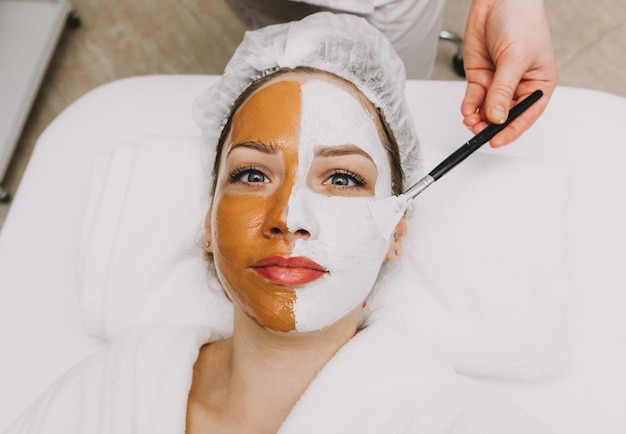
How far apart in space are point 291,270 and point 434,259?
0.42 meters

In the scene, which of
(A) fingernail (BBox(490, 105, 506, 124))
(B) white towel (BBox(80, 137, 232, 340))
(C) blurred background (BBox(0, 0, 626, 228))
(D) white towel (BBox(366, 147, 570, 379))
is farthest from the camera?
(C) blurred background (BBox(0, 0, 626, 228))

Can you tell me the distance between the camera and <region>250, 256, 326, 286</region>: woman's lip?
2.81ft

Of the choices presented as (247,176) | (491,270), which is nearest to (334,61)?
(247,176)

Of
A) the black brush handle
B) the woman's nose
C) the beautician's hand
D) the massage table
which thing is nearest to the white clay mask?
the woman's nose

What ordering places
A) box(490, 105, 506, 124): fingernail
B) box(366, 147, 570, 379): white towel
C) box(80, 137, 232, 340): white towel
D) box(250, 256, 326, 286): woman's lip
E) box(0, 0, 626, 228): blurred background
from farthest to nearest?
box(0, 0, 626, 228): blurred background
box(80, 137, 232, 340): white towel
box(366, 147, 570, 379): white towel
box(490, 105, 506, 124): fingernail
box(250, 256, 326, 286): woman's lip

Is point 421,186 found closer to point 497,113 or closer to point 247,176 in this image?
point 497,113

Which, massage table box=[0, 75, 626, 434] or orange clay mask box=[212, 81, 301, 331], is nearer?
orange clay mask box=[212, 81, 301, 331]

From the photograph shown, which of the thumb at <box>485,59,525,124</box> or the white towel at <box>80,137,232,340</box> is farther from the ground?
the thumb at <box>485,59,525,124</box>

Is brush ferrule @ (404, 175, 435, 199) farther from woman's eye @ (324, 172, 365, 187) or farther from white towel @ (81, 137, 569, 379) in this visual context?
white towel @ (81, 137, 569, 379)

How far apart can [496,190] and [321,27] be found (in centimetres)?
49

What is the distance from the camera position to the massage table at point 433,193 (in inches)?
45.0

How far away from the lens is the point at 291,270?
0.86m

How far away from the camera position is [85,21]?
2.33 m

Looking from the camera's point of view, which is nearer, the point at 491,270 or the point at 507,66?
the point at 507,66
